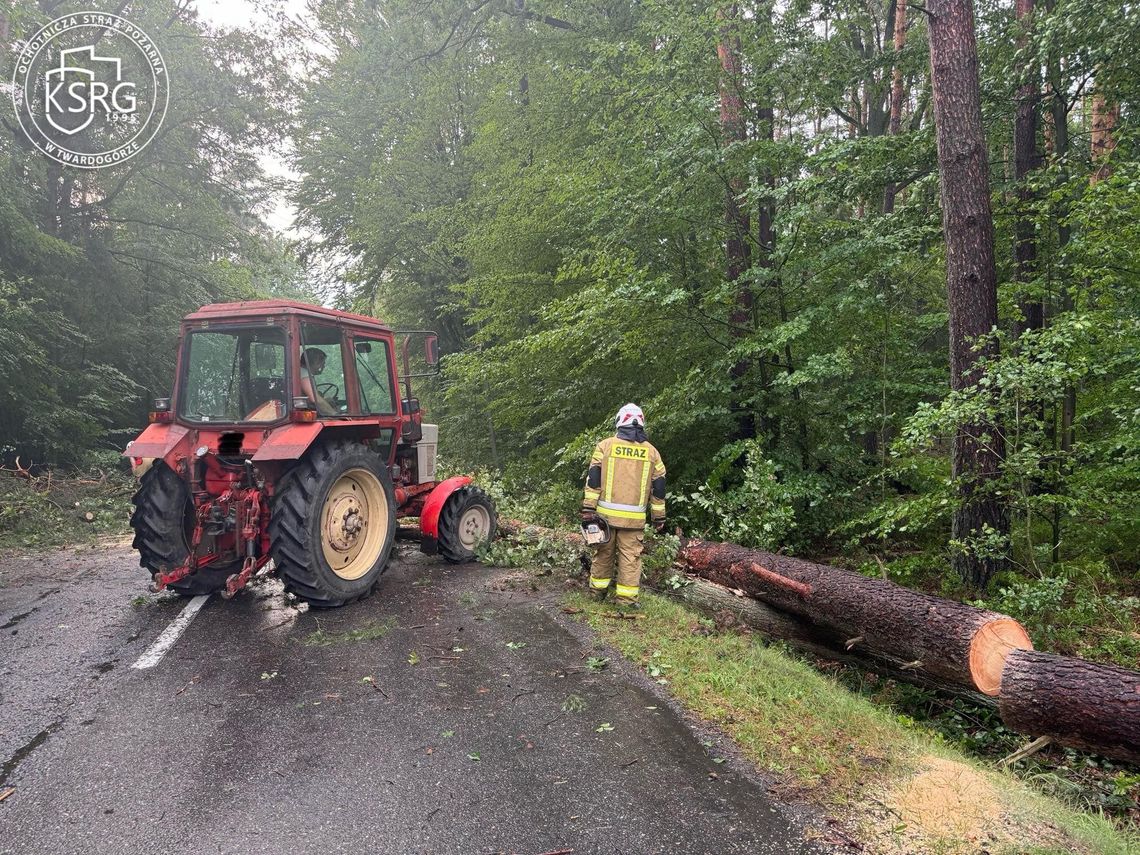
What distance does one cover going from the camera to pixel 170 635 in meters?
4.72

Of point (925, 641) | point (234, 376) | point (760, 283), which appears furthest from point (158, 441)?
point (760, 283)

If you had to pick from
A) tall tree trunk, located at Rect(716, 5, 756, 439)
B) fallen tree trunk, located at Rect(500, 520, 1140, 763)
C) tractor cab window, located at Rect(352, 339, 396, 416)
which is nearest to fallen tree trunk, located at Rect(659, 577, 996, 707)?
fallen tree trunk, located at Rect(500, 520, 1140, 763)

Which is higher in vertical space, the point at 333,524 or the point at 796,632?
the point at 333,524

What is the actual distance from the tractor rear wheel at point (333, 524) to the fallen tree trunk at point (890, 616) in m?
3.21

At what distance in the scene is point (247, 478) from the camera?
5227 millimetres

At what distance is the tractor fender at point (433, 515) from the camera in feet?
21.6

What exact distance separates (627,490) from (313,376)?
302 centimetres

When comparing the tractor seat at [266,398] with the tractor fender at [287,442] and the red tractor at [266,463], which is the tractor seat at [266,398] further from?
the tractor fender at [287,442]

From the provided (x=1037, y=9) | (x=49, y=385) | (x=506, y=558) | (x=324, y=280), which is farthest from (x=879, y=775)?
(x=324, y=280)

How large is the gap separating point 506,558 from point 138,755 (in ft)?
13.7

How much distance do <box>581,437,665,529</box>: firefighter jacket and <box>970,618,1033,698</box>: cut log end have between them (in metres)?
2.41

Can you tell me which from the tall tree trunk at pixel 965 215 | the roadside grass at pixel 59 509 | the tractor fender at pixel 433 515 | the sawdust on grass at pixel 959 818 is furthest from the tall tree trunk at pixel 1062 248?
the roadside grass at pixel 59 509

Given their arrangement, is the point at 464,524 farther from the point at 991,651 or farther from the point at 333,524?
the point at 991,651

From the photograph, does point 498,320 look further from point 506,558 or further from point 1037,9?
point 1037,9
